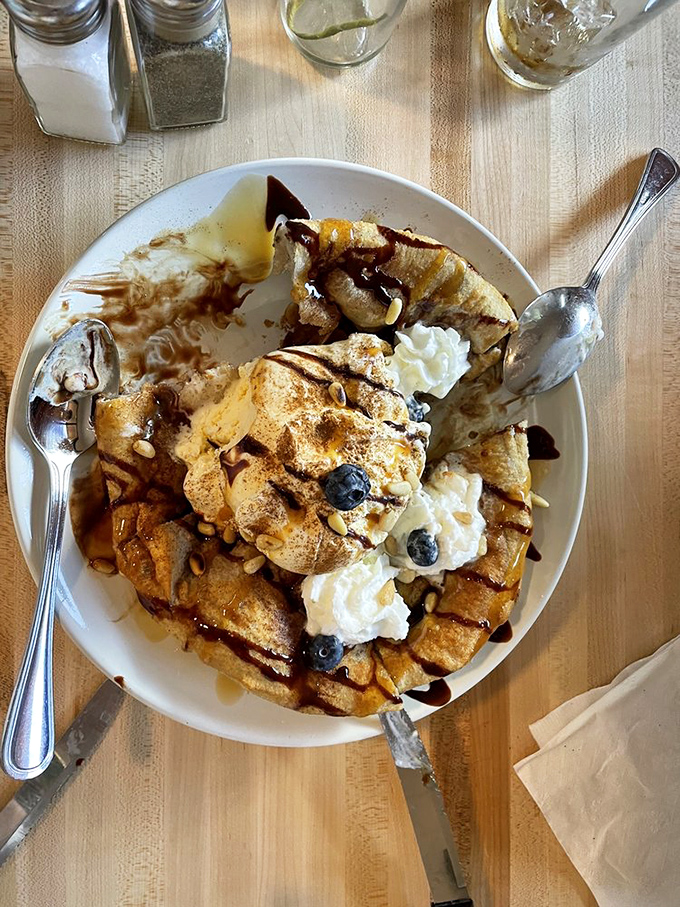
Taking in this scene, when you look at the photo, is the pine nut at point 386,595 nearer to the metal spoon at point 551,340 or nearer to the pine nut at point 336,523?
the pine nut at point 336,523

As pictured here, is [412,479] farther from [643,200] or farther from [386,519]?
[643,200]

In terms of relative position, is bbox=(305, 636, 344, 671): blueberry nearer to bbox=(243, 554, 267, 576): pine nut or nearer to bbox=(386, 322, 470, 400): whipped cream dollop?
bbox=(243, 554, 267, 576): pine nut

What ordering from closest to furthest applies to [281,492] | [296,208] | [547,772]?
[281,492]
[296,208]
[547,772]

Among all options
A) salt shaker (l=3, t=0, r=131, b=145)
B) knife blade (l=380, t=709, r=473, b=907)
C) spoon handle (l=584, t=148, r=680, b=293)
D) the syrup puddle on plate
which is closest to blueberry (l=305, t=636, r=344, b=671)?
the syrup puddle on plate

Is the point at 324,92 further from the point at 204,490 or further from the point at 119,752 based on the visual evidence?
the point at 119,752

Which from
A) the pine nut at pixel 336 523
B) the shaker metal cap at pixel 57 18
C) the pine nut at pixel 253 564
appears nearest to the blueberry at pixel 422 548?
the pine nut at pixel 336 523

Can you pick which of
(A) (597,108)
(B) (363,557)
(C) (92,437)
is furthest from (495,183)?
(C) (92,437)

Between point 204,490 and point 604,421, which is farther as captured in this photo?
point 604,421
